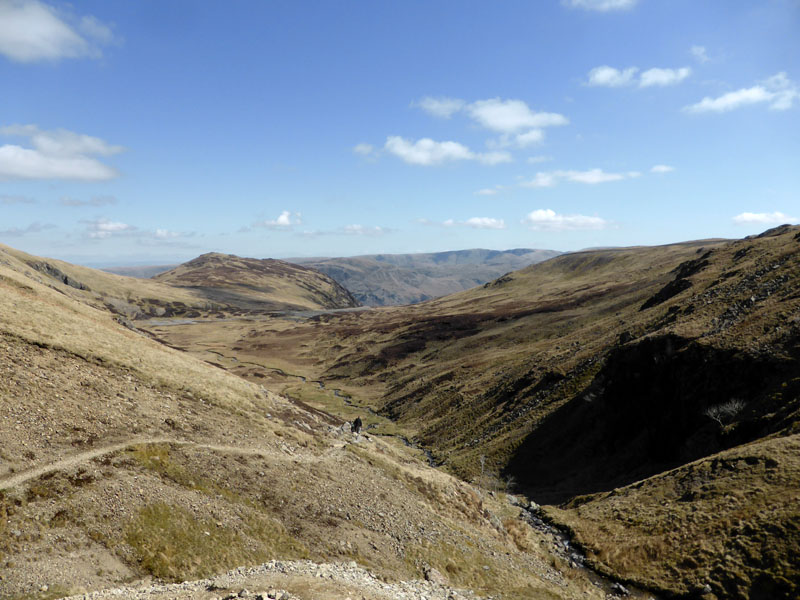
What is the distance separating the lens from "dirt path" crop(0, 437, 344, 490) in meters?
20.2

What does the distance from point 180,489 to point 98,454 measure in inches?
201

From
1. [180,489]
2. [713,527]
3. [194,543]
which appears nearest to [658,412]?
[713,527]

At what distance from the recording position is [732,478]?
3222cm

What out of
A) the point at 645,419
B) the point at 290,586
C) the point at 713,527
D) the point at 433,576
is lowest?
the point at 433,576

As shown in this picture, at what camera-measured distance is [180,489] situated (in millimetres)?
24062

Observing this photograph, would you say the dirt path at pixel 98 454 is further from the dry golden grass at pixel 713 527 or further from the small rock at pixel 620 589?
the dry golden grass at pixel 713 527

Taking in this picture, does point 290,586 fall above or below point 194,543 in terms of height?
above

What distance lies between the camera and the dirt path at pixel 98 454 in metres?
20.2

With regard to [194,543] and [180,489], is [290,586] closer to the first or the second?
[194,543]

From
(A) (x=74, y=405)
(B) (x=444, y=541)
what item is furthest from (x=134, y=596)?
(B) (x=444, y=541)

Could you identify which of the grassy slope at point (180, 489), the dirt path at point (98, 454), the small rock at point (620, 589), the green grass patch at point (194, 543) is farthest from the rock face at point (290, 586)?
the small rock at point (620, 589)

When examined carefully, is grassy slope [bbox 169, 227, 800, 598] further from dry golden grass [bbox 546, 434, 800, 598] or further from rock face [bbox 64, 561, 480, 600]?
rock face [bbox 64, 561, 480, 600]

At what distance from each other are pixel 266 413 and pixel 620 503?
114 ft

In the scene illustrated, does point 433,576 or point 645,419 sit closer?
point 433,576
